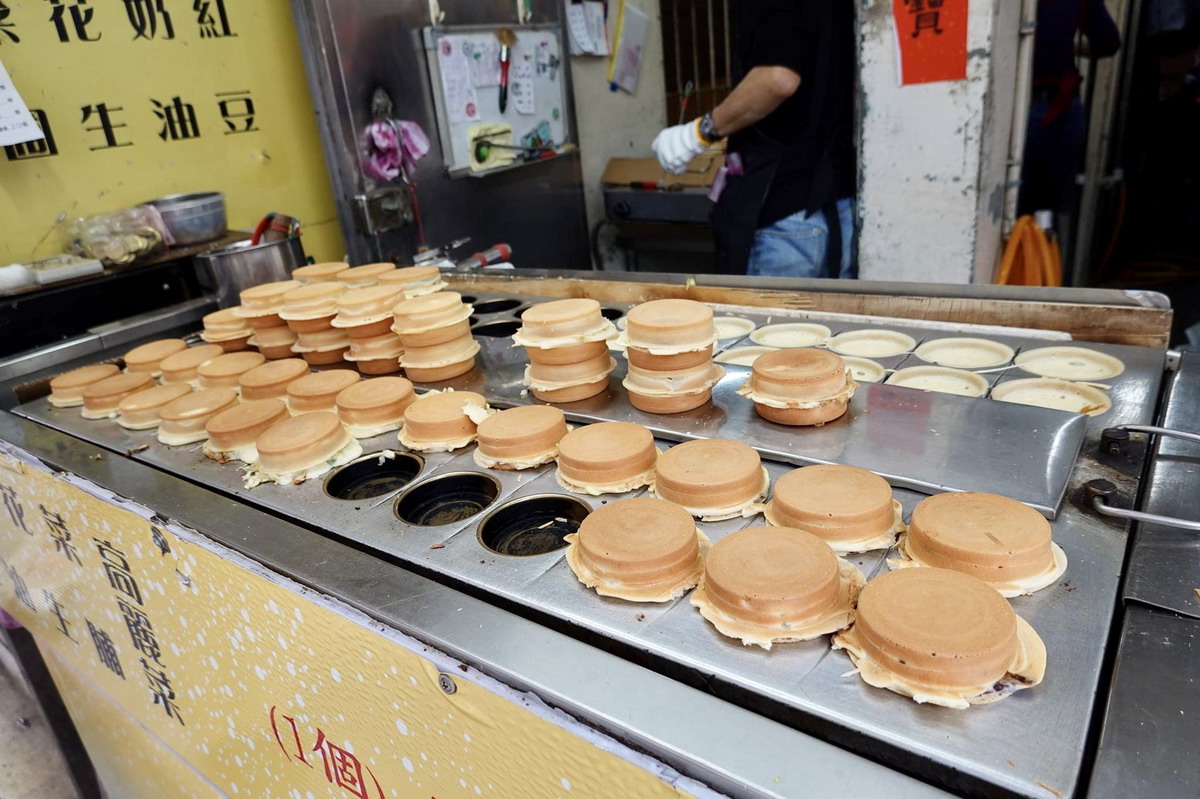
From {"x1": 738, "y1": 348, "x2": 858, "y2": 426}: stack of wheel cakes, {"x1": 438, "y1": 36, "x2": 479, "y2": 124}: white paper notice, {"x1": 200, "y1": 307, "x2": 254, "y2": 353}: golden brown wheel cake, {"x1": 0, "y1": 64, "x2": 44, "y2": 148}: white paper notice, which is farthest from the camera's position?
{"x1": 438, "y1": 36, "x2": 479, "y2": 124}: white paper notice

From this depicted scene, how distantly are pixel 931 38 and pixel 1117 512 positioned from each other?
3.10 metres

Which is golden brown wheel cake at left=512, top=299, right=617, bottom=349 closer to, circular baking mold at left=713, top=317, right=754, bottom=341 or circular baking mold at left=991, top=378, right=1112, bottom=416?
circular baking mold at left=713, top=317, right=754, bottom=341

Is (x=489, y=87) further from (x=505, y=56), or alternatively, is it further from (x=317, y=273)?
(x=317, y=273)

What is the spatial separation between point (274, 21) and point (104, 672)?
361cm

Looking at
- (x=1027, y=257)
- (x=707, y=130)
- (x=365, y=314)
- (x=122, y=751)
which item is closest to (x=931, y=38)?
(x=707, y=130)

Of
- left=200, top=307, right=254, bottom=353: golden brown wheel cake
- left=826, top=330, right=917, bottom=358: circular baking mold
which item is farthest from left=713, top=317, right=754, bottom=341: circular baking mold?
left=200, top=307, right=254, bottom=353: golden brown wheel cake

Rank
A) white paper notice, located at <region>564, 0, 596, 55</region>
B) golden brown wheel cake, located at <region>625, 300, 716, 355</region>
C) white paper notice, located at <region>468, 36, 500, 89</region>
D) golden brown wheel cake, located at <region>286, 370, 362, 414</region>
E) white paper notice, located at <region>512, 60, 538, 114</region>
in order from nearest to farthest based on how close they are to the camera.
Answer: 1. golden brown wheel cake, located at <region>625, 300, 716, 355</region>
2. golden brown wheel cake, located at <region>286, 370, 362, 414</region>
3. white paper notice, located at <region>468, 36, 500, 89</region>
4. white paper notice, located at <region>512, 60, 538, 114</region>
5. white paper notice, located at <region>564, 0, 596, 55</region>

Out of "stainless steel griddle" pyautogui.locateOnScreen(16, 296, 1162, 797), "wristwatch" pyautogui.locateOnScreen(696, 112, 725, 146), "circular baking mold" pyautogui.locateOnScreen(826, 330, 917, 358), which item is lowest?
"stainless steel griddle" pyautogui.locateOnScreen(16, 296, 1162, 797)

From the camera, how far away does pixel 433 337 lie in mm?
2262

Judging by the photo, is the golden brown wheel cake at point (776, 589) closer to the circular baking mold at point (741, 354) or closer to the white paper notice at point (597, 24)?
the circular baking mold at point (741, 354)

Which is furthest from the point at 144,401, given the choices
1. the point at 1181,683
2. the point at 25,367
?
the point at 1181,683

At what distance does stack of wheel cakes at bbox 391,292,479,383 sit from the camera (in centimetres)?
223

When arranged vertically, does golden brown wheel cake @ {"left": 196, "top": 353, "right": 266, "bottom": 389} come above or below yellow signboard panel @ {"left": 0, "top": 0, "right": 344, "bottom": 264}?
below

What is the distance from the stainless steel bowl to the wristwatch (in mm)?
2447
